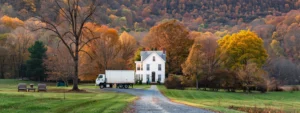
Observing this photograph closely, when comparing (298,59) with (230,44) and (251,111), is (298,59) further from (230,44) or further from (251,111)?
(251,111)

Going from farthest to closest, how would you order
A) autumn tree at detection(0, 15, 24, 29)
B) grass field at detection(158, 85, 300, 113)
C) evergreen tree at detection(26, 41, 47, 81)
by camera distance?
autumn tree at detection(0, 15, 24, 29) → evergreen tree at detection(26, 41, 47, 81) → grass field at detection(158, 85, 300, 113)

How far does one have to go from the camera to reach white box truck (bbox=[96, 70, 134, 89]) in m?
57.1

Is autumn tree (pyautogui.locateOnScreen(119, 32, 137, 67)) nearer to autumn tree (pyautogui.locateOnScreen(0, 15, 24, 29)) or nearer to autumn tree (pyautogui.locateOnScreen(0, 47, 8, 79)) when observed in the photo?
autumn tree (pyautogui.locateOnScreen(0, 47, 8, 79))

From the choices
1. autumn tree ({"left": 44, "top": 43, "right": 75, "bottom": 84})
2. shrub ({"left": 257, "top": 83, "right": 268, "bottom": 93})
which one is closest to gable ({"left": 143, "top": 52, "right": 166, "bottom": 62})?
autumn tree ({"left": 44, "top": 43, "right": 75, "bottom": 84})

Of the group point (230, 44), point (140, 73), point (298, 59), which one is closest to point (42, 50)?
point (140, 73)

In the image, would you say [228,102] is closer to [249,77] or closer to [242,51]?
[249,77]

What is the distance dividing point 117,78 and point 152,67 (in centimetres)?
2317

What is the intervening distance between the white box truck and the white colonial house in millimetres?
21330

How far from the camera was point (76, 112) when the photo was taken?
20281mm

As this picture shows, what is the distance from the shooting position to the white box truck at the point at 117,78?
57125 millimetres

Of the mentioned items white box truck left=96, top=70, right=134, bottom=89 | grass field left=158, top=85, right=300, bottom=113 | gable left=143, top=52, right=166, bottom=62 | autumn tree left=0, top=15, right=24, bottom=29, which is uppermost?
autumn tree left=0, top=15, right=24, bottom=29

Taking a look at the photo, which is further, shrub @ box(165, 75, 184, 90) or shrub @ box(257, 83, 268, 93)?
shrub @ box(257, 83, 268, 93)

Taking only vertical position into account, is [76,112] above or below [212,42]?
below

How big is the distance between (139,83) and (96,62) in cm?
973
